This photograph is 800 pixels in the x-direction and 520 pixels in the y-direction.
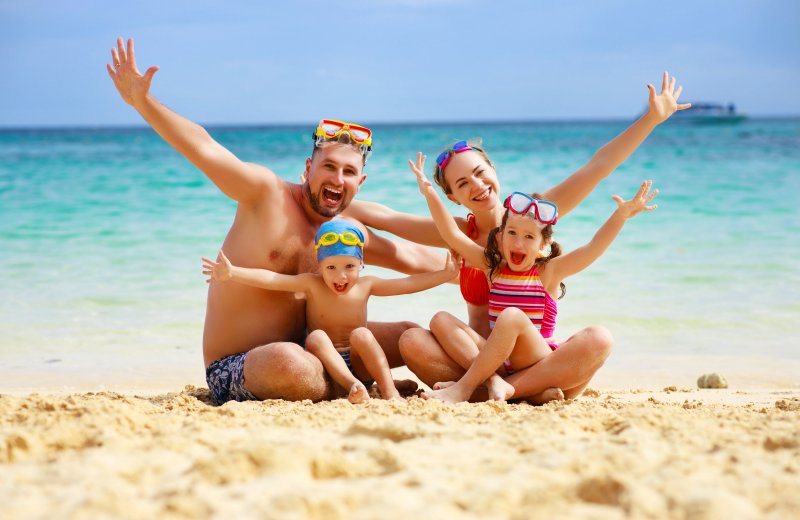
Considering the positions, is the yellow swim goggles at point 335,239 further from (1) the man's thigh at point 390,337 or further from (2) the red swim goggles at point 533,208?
(2) the red swim goggles at point 533,208

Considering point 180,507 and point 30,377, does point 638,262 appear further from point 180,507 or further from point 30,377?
point 180,507

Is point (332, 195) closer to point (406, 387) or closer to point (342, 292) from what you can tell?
point (342, 292)

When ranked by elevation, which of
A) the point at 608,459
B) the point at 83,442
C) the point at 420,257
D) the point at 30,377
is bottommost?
the point at 30,377

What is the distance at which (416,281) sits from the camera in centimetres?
420

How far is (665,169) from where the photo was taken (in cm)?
1930

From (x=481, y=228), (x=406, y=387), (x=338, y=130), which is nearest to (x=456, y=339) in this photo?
(x=406, y=387)

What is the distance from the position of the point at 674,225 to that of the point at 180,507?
9998 mm

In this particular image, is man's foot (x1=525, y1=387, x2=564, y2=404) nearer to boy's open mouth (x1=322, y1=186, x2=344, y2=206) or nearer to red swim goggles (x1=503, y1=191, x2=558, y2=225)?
red swim goggles (x1=503, y1=191, x2=558, y2=225)

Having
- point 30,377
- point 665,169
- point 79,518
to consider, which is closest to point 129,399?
point 30,377

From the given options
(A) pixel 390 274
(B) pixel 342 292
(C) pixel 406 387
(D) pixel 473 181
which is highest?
(D) pixel 473 181

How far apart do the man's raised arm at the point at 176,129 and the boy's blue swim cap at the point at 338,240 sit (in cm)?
43

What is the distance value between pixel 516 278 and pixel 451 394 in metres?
0.67

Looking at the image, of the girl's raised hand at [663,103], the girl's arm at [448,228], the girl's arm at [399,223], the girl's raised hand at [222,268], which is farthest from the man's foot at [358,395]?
the girl's raised hand at [663,103]

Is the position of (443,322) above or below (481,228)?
below
